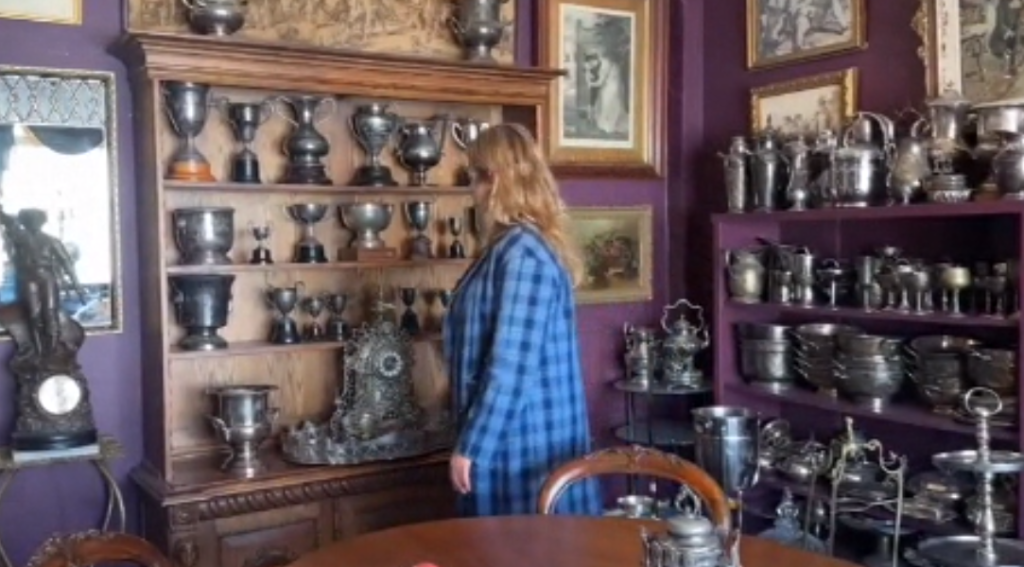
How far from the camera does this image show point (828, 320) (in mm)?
3361

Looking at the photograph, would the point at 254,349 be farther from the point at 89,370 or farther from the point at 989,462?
the point at 989,462

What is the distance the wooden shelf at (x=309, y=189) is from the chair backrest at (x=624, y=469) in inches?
43.7

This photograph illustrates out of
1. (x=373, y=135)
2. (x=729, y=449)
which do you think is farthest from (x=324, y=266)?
(x=729, y=449)

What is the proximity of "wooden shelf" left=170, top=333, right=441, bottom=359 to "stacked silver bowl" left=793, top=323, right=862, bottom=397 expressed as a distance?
1.20m

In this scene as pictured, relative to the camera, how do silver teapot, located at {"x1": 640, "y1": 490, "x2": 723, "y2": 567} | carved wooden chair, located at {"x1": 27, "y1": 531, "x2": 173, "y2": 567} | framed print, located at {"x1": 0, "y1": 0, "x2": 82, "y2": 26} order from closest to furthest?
silver teapot, located at {"x1": 640, "y1": 490, "x2": 723, "y2": 567}
carved wooden chair, located at {"x1": 27, "y1": 531, "x2": 173, "y2": 567}
framed print, located at {"x1": 0, "y1": 0, "x2": 82, "y2": 26}

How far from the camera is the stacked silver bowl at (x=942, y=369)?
2746 mm

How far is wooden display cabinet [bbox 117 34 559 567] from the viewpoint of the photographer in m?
2.87

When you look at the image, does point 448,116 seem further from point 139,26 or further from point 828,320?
point 828,320

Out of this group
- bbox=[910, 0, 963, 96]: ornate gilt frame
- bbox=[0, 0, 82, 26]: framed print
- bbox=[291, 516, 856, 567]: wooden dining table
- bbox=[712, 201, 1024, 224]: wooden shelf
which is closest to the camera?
bbox=[291, 516, 856, 567]: wooden dining table

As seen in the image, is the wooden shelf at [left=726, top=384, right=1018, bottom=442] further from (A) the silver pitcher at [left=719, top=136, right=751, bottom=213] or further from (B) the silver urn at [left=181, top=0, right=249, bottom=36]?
(B) the silver urn at [left=181, top=0, right=249, bottom=36]

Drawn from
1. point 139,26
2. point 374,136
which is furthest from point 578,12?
point 139,26

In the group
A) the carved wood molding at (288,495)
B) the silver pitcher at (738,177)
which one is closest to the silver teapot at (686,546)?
the carved wood molding at (288,495)

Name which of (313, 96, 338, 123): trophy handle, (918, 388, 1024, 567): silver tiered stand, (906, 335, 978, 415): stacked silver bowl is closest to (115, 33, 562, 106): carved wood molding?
(313, 96, 338, 123): trophy handle

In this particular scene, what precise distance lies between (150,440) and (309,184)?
2.89 feet
